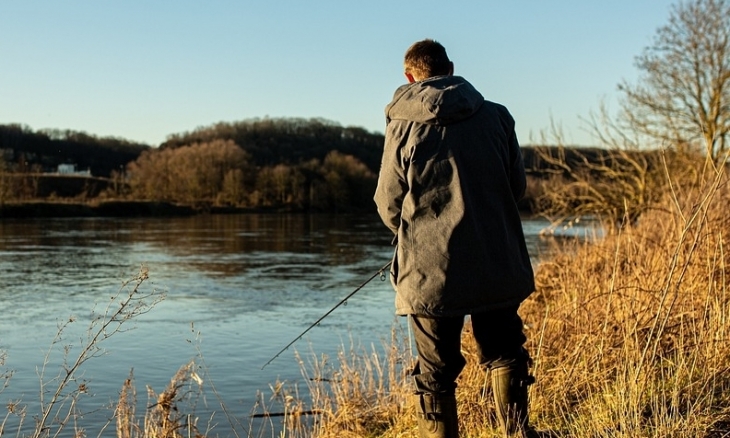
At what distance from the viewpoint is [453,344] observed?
351 cm

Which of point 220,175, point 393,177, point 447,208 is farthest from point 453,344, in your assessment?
point 220,175

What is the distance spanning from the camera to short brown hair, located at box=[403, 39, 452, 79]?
11.4 feet

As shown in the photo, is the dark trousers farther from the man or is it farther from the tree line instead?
the tree line

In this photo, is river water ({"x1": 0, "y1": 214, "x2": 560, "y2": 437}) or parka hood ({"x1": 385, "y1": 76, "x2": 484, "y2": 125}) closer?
parka hood ({"x1": 385, "y1": 76, "x2": 484, "y2": 125})

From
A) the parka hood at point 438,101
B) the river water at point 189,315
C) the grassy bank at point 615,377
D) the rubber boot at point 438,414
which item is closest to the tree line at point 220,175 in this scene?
the river water at point 189,315

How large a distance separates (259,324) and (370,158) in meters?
96.5

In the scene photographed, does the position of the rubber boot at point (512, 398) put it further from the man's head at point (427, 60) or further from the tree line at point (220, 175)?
the tree line at point (220, 175)

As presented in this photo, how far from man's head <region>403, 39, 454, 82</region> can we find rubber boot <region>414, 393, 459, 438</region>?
53.8 inches

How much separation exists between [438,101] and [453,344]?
102cm

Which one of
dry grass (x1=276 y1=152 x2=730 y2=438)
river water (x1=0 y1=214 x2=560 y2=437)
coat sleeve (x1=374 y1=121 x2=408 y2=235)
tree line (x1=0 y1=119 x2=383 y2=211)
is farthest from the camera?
tree line (x1=0 y1=119 x2=383 y2=211)

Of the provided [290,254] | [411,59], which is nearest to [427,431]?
[411,59]

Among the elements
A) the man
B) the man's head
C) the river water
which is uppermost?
the man's head

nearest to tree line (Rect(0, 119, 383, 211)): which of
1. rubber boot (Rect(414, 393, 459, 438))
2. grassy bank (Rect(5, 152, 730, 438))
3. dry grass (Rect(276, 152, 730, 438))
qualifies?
grassy bank (Rect(5, 152, 730, 438))

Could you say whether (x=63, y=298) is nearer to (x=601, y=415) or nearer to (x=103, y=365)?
(x=103, y=365)
